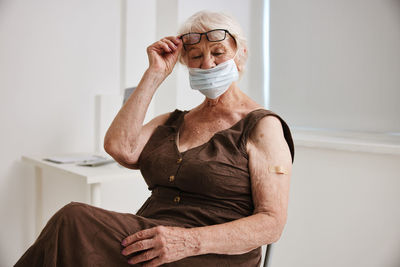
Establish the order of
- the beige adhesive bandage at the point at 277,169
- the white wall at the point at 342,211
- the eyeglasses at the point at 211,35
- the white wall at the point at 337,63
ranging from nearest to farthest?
1. the beige adhesive bandage at the point at 277,169
2. the eyeglasses at the point at 211,35
3. the white wall at the point at 342,211
4. the white wall at the point at 337,63

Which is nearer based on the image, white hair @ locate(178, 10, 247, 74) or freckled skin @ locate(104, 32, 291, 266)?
freckled skin @ locate(104, 32, 291, 266)

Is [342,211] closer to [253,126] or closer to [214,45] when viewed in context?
[253,126]

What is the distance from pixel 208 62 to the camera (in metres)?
1.32

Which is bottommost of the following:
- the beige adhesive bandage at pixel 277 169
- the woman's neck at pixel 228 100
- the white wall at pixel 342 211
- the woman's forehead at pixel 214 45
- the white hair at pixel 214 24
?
the white wall at pixel 342 211

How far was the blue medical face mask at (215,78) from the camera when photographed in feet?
4.33

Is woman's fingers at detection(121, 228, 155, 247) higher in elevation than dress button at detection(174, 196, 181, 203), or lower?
lower

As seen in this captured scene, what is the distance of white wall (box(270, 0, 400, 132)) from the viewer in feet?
7.10

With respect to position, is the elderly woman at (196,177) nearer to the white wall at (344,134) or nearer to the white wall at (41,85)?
the white wall at (344,134)

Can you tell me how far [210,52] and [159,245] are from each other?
26.6 inches

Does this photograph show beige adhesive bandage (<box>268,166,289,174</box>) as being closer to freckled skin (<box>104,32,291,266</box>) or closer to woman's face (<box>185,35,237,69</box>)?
freckled skin (<box>104,32,291,266</box>)

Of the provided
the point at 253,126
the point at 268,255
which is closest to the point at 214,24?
the point at 253,126

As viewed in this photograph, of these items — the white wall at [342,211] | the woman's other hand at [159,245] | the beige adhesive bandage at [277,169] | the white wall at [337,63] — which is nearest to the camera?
the woman's other hand at [159,245]

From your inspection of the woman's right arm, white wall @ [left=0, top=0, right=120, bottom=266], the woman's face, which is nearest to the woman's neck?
the woman's face

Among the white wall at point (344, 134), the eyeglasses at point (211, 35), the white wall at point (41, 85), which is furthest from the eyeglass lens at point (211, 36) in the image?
the white wall at point (41, 85)
